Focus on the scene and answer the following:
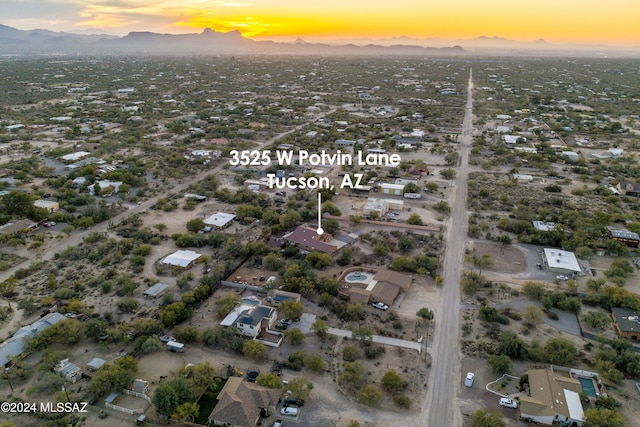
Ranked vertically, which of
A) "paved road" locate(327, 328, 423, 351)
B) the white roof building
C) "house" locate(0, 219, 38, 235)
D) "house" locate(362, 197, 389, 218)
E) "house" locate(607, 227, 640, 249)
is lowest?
"paved road" locate(327, 328, 423, 351)

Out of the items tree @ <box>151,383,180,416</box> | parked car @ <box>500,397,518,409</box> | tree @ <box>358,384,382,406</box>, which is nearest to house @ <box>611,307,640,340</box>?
parked car @ <box>500,397,518,409</box>

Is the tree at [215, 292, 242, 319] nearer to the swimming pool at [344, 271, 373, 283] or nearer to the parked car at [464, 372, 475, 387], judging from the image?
the swimming pool at [344, 271, 373, 283]

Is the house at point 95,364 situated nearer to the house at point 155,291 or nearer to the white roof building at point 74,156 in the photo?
the house at point 155,291

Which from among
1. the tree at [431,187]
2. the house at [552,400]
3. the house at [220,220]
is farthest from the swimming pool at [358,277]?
the tree at [431,187]

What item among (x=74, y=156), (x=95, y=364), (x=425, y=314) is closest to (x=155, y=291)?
(x=95, y=364)

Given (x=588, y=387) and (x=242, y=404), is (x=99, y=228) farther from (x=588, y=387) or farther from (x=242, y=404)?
(x=588, y=387)

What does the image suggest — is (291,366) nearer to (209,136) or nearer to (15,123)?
(209,136)

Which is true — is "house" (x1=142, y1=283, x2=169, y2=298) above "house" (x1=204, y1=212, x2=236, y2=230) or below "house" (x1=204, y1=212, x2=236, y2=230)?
below
